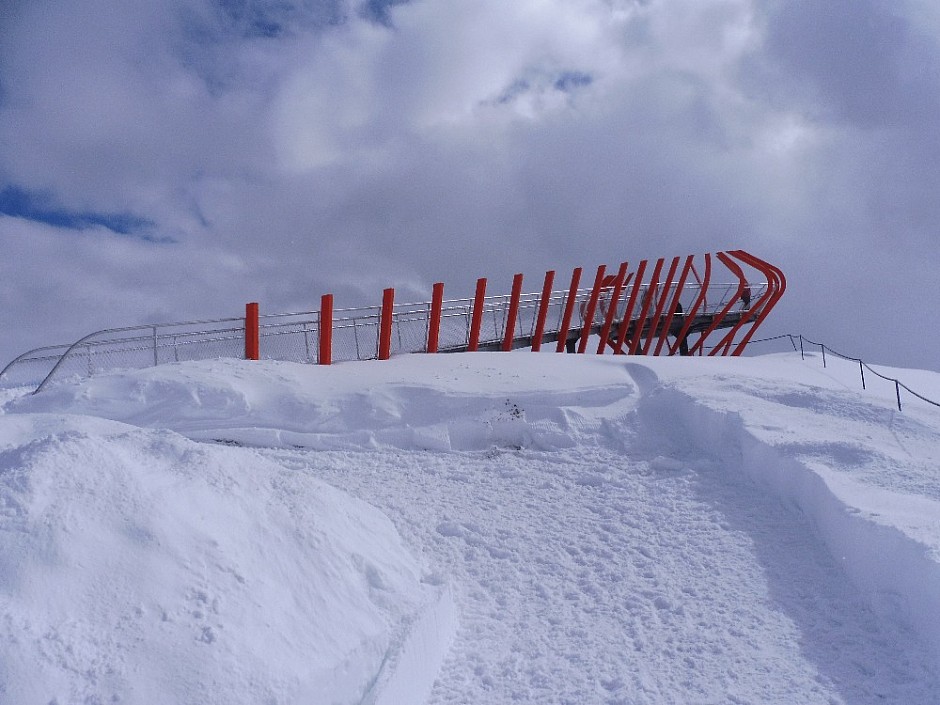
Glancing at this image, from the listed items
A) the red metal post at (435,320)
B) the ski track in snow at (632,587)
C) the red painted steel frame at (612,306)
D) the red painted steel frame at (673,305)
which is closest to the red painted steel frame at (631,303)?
the red painted steel frame at (612,306)

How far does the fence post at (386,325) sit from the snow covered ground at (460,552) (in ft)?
11.2

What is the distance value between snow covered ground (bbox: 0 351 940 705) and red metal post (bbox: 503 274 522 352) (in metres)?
7.02

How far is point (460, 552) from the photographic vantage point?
20.0 ft

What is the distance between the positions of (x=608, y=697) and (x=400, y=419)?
5.77 meters

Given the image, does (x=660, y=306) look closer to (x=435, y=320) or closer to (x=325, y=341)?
(x=435, y=320)

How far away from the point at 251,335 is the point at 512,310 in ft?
21.5

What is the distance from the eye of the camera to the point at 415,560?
19.0ft

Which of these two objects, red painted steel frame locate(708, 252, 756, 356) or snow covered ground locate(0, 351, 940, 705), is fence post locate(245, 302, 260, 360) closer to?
snow covered ground locate(0, 351, 940, 705)

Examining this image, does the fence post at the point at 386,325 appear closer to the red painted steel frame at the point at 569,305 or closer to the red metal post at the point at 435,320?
the red metal post at the point at 435,320

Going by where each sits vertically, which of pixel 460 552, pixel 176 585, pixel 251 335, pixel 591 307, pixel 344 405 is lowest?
pixel 460 552

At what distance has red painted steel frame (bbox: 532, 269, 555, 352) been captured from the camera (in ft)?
59.3

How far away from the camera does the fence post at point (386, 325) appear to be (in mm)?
13133

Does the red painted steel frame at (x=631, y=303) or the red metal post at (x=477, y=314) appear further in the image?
the red painted steel frame at (x=631, y=303)

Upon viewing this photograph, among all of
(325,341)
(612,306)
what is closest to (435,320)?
(325,341)
